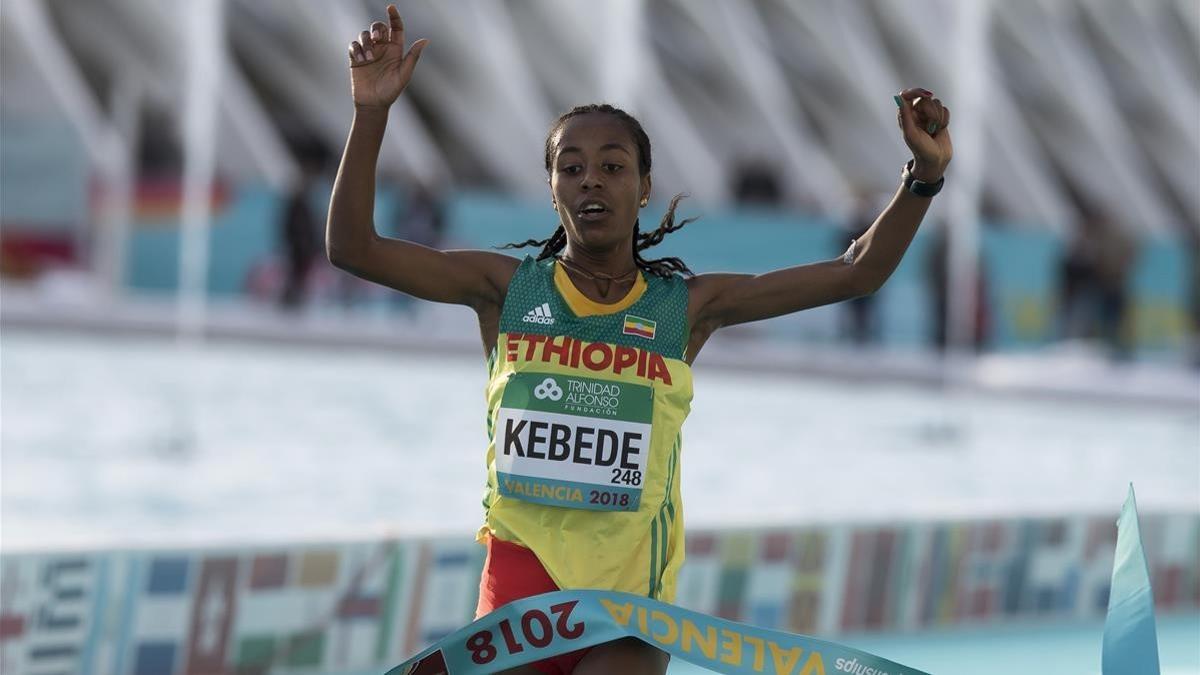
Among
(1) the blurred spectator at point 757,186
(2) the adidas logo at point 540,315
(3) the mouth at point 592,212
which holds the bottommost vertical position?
(2) the adidas logo at point 540,315

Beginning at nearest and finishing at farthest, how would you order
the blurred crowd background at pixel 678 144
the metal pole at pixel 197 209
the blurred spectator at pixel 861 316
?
the metal pole at pixel 197 209
the blurred crowd background at pixel 678 144
the blurred spectator at pixel 861 316

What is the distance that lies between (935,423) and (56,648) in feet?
37.8

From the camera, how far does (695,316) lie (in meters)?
3.11

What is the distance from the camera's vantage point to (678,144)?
1245 inches

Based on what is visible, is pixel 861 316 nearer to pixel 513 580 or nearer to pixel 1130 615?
pixel 1130 615

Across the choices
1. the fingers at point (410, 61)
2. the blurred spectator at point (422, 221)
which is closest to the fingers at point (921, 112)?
the fingers at point (410, 61)

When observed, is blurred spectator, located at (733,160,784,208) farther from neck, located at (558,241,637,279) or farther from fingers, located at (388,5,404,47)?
fingers, located at (388,5,404,47)

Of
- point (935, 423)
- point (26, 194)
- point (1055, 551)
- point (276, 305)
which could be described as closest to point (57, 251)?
point (26, 194)

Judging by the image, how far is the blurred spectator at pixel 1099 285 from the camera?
67.9 ft

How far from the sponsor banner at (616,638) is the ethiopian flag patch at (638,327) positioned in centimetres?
44

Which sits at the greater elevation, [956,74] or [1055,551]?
[956,74]

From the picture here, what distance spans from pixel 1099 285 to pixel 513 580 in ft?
63.0

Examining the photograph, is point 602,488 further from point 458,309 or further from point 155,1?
point 155,1

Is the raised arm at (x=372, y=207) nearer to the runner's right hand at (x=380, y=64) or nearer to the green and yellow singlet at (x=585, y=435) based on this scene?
the runner's right hand at (x=380, y=64)
